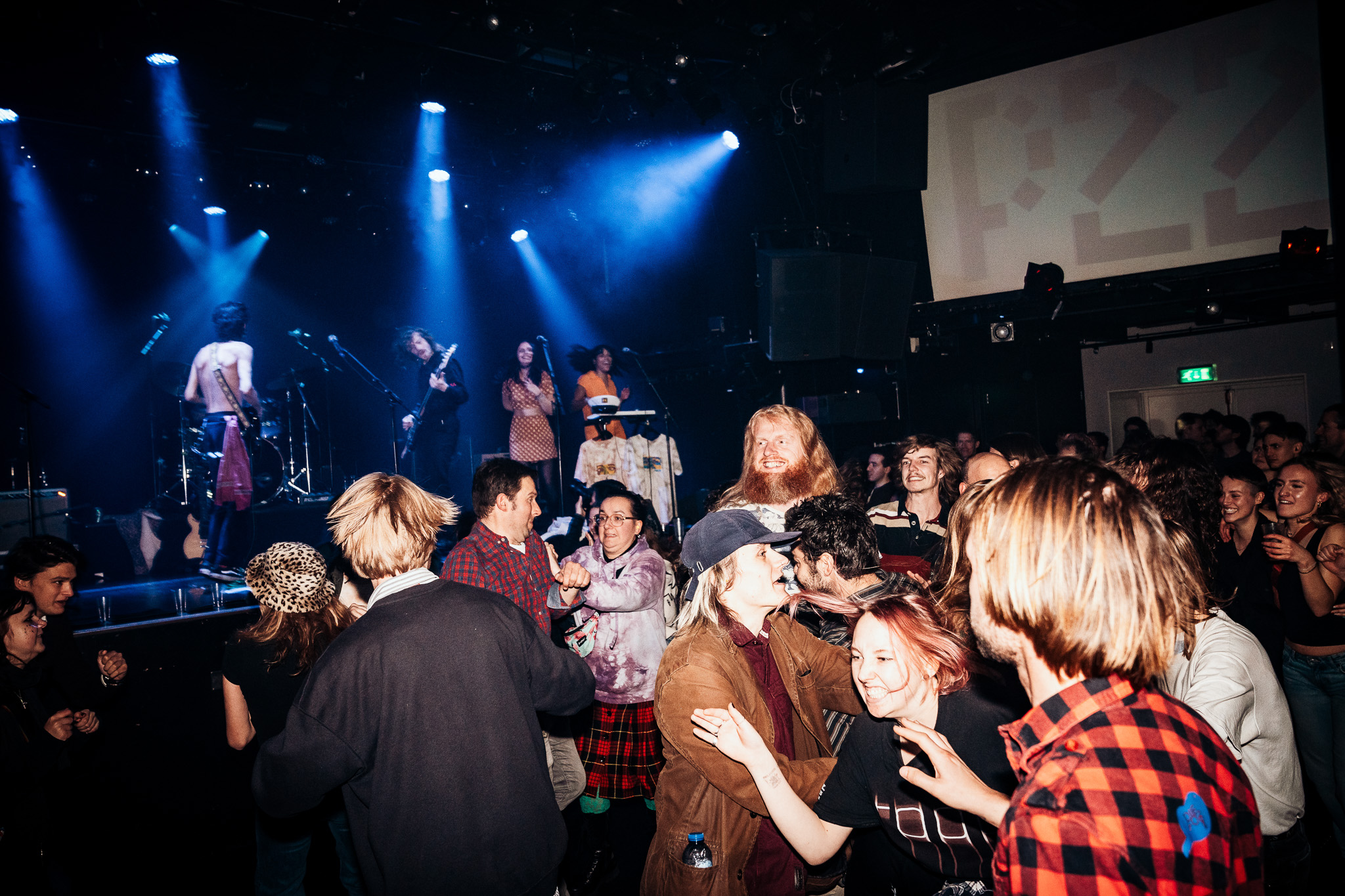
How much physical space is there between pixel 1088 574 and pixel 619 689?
2.68 metres

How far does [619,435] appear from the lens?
9039 millimetres

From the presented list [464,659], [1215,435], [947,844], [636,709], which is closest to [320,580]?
[464,659]

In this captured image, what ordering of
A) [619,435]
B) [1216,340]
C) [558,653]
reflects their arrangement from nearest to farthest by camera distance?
[558,653]
[619,435]
[1216,340]

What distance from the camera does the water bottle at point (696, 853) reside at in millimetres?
1783

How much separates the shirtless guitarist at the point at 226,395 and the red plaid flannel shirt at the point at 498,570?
18.3ft

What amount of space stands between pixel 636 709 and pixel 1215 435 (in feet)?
21.1

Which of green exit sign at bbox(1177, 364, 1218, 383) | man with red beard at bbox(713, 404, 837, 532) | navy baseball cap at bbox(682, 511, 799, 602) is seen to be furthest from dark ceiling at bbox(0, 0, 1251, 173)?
navy baseball cap at bbox(682, 511, 799, 602)

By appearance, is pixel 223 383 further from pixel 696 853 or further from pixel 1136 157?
pixel 1136 157

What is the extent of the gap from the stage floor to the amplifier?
29.1 inches

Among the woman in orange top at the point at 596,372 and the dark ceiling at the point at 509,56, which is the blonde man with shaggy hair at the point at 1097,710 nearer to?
the dark ceiling at the point at 509,56

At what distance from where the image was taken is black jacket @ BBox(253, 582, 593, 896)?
5.87 ft

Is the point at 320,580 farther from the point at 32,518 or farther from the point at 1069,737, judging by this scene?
the point at 32,518

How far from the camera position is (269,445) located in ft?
30.6

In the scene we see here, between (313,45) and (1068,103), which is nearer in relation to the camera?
(313,45)
